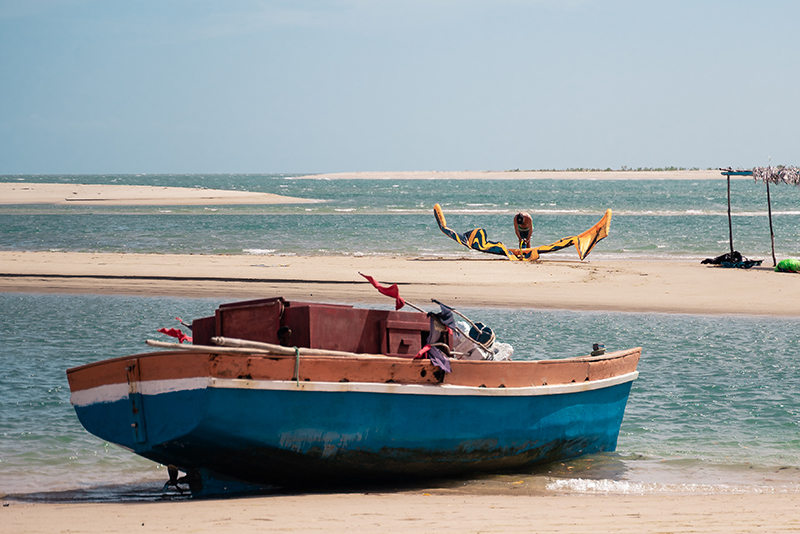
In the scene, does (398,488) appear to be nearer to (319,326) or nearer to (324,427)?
(324,427)

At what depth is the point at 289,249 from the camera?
28.3 m

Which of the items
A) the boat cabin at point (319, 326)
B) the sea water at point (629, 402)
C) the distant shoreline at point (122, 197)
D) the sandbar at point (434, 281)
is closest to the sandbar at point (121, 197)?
the distant shoreline at point (122, 197)

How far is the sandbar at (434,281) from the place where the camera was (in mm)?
16766

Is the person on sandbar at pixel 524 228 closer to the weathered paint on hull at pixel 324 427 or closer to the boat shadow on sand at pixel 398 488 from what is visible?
the boat shadow on sand at pixel 398 488

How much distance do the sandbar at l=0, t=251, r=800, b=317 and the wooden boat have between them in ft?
31.3

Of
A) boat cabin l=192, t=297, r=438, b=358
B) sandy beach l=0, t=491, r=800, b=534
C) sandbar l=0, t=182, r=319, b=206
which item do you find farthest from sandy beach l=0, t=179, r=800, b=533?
sandbar l=0, t=182, r=319, b=206

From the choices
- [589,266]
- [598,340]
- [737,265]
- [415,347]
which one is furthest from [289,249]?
[415,347]

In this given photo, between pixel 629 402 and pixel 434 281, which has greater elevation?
pixel 434 281

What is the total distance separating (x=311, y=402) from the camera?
226 inches

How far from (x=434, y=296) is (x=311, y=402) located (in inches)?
458

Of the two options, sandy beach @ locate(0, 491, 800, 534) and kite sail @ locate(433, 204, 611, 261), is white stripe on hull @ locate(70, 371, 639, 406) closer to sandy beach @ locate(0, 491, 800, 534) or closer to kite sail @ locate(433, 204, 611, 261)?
sandy beach @ locate(0, 491, 800, 534)

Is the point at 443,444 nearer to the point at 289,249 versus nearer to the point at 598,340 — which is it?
the point at 598,340

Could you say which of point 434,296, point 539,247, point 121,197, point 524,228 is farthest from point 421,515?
point 121,197

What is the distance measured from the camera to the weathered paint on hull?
5566mm
